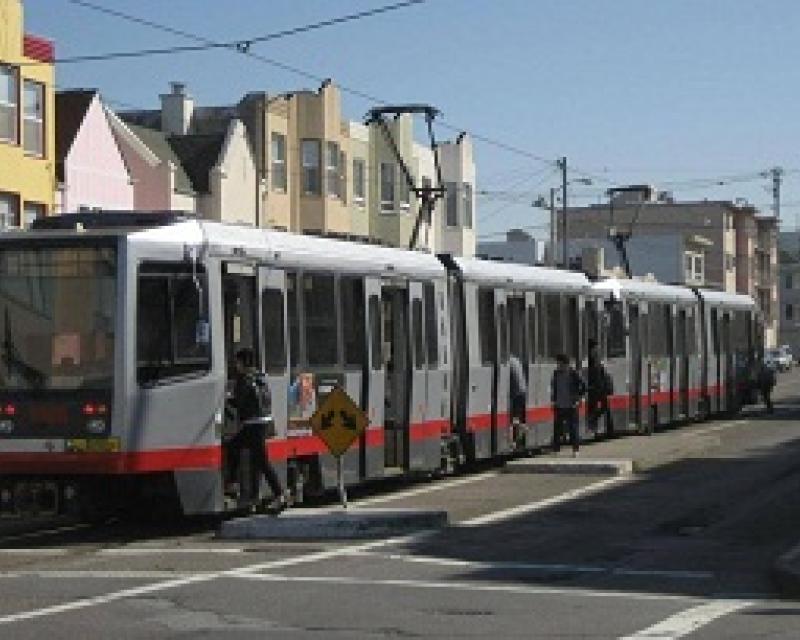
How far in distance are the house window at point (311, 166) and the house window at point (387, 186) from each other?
19.7 feet

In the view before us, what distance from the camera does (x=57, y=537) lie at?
60.6ft

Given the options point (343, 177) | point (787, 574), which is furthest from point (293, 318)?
point (343, 177)

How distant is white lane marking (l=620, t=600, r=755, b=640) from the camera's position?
37.3 ft

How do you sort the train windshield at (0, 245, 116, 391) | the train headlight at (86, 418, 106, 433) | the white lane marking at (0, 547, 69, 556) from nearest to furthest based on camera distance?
the white lane marking at (0, 547, 69, 556)
the train headlight at (86, 418, 106, 433)
the train windshield at (0, 245, 116, 391)

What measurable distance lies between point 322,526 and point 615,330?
59.2ft

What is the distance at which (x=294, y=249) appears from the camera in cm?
2003

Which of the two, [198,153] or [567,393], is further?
[198,153]

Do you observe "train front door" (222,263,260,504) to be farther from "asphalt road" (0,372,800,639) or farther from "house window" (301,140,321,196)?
"house window" (301,140,321,196)

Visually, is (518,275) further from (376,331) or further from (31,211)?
(31,211)

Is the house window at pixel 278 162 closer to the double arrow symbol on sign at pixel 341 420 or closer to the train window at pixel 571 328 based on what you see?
the train window at pixel 571 328

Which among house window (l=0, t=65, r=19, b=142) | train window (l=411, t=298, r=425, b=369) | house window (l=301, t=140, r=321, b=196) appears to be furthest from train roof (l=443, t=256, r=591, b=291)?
house window (l=301, t=140, r=321, b=196)

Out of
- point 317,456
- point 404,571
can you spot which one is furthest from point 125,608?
point 317,456

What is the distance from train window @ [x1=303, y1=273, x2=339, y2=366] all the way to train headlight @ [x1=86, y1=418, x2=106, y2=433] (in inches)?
143

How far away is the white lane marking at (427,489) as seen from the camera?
865 inches
